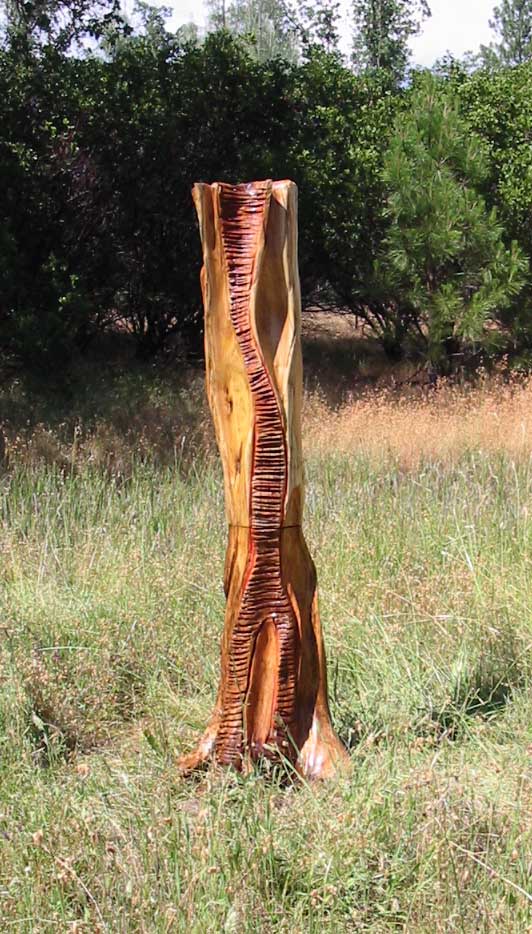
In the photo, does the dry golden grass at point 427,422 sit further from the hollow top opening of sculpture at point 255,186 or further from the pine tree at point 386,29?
the pine tree at point 386,29

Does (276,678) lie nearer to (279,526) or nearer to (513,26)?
(279,526)

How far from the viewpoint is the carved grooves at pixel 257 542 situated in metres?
2.66

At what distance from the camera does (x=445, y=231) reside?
384 inches

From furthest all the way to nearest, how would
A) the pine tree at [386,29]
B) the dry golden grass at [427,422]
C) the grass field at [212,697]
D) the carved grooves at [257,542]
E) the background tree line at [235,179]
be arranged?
the pine tree at [386,29] < the background tree line at [235,179] < the dry golden grass at [427,422] < the carved grooves at [257,542] < the grass field at [212,697]

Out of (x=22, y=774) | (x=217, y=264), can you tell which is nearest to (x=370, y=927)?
(x=22, y=774)

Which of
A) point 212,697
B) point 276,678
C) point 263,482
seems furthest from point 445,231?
point 276,678

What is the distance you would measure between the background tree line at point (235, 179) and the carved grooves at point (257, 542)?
6.64m

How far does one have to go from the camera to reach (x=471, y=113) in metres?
11.0

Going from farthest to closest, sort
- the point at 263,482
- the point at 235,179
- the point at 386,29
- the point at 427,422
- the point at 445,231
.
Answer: the point at 386,29 → the point at 235,179 → the point at 445,231 → the point at 427,422 → the point at 263,482

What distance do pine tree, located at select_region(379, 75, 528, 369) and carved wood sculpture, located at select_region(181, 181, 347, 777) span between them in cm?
738

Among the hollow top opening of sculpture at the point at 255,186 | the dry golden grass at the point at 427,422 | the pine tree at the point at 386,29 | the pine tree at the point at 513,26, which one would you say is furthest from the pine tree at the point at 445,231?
the pine tree at the point at 513,26

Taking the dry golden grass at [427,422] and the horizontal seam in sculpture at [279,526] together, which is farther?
the dry golden grass at [427,422]

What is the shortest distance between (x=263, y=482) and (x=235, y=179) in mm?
8653

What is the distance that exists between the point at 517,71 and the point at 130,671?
10444 millimetres
